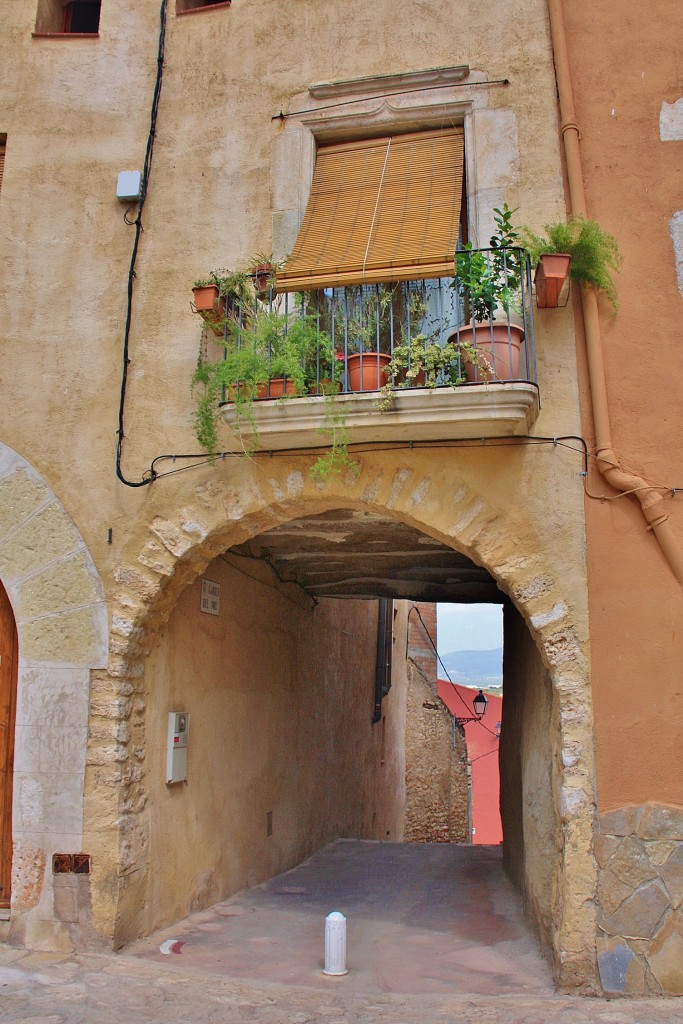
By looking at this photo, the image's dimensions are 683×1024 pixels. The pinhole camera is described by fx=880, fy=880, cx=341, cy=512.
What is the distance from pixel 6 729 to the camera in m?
5.69

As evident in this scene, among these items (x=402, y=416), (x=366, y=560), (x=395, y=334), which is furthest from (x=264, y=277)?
(x=366, y=560)

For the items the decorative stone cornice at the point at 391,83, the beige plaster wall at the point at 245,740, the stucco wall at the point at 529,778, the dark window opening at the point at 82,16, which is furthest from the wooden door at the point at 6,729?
the dark window opening at the point at 82,16

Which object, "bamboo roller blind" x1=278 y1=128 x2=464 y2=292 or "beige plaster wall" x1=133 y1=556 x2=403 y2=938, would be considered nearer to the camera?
"bamboo roller blind" x1=278 y1=128 x2=464 y2=292

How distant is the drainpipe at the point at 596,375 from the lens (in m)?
4.95

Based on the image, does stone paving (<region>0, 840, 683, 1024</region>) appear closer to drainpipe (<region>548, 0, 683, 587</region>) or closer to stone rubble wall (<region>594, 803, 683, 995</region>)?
stone rubble wall (<region>594, 803, 683, 995</region>)

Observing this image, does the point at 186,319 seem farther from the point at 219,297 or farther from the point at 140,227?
the point at 140,227

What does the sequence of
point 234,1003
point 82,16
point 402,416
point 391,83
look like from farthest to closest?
point 82,16, point 391,83, point 402,416, point 234,1003

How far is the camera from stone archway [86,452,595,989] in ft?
15.5

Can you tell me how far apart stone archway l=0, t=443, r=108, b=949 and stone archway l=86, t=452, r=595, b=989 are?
140 mm

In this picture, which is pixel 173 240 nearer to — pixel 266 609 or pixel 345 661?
pixel 266 609

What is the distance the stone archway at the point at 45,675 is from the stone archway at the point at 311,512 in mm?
140

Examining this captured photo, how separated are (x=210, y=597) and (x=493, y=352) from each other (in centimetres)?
295

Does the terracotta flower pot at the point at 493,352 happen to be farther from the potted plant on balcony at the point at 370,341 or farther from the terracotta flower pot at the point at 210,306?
the terracotta flower pot at the point at 210,306

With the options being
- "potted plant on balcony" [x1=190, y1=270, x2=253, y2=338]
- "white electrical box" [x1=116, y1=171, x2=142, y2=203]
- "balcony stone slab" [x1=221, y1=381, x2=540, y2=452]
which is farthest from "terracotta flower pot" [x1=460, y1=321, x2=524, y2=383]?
"white electrical box" [x1=116, y1=171, x2=142, y2=203]
